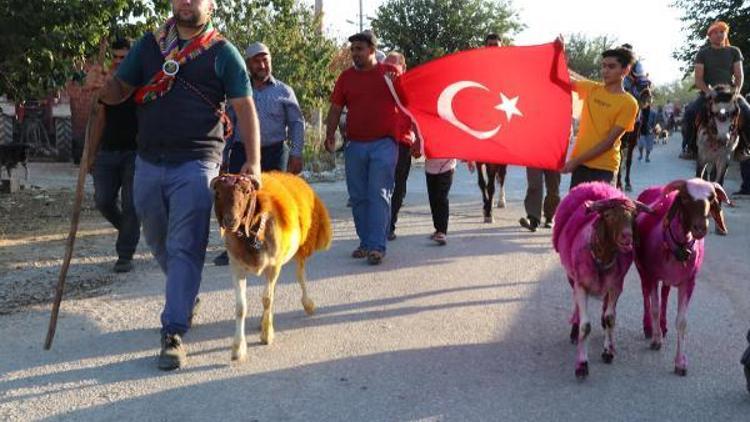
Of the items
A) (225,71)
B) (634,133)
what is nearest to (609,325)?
(225,71)

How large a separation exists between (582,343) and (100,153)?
16.2 ft

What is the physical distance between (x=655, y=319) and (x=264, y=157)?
4.14 m

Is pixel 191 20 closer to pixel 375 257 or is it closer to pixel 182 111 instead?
pixel 182 111

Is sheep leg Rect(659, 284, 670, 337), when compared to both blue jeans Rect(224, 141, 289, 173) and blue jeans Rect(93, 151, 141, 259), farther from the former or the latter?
blue jeans Rect(93, 151, 141, 259)

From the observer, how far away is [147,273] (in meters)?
7.46

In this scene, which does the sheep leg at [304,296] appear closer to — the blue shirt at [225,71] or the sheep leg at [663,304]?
the blue shirt at [225,71]

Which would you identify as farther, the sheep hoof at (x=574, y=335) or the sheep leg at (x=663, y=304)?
the sheep hoof at (x=574, y=335)

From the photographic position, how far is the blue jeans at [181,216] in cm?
489

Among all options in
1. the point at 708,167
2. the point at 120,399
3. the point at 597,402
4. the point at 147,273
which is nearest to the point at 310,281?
the point at 147,273

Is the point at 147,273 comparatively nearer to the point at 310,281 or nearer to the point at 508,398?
the point at 310,281

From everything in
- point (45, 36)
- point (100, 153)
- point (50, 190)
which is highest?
point (45, 36)

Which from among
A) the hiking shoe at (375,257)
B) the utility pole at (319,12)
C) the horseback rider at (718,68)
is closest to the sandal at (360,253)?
the hiking shoe at (375,257)

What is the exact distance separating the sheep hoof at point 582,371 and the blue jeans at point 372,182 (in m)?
3.56

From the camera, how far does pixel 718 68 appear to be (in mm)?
11062
